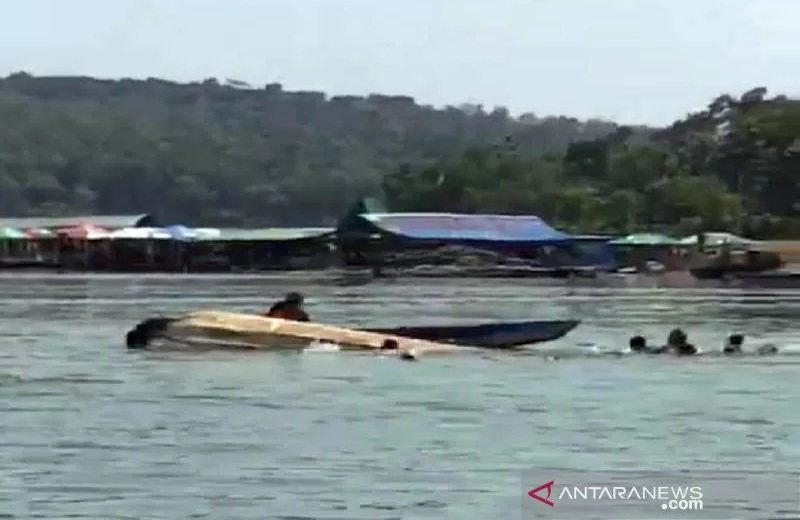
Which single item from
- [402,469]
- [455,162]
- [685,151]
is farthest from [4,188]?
[402,469]

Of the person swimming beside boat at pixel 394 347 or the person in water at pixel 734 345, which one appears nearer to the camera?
the person swimming beside boat at pixel 394 347

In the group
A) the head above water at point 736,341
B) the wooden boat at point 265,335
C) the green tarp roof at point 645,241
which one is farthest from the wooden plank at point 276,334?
the green tarp roof at point 645,241

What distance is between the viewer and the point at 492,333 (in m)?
44.3

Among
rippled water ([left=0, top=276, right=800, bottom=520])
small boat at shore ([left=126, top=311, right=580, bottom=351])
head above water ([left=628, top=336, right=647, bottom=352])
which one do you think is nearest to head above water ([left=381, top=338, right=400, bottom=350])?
small boat at shore ([left=126, top=311, right=580, bottom=351])

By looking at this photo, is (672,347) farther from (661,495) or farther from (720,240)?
(720,240)

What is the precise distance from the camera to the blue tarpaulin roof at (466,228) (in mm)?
107769

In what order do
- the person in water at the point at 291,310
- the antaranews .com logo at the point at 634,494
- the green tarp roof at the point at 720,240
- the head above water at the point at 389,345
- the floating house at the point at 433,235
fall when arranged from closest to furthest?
the antaranews .com logo at the point at 634,494
the head above water at the point at 389,345
the person in water at the point at 291,310
the floating house at the point at 433,235
the green tarp roof at the point at 720,240

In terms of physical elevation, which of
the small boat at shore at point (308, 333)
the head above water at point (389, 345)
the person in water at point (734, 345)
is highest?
the small boat at shore at point (308, 333)

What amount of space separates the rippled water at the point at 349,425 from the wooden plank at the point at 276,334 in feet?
1.68

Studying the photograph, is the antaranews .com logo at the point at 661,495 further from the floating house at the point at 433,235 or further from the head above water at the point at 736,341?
the floating house at the point at 433,235

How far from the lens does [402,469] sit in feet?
81.3

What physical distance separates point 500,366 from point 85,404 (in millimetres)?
9936

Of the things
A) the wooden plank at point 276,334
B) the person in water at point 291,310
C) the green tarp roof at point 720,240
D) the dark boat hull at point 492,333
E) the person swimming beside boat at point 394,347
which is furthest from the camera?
the green tarp roof at point 720,240

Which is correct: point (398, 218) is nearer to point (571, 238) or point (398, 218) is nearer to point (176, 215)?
point (571, 238)
